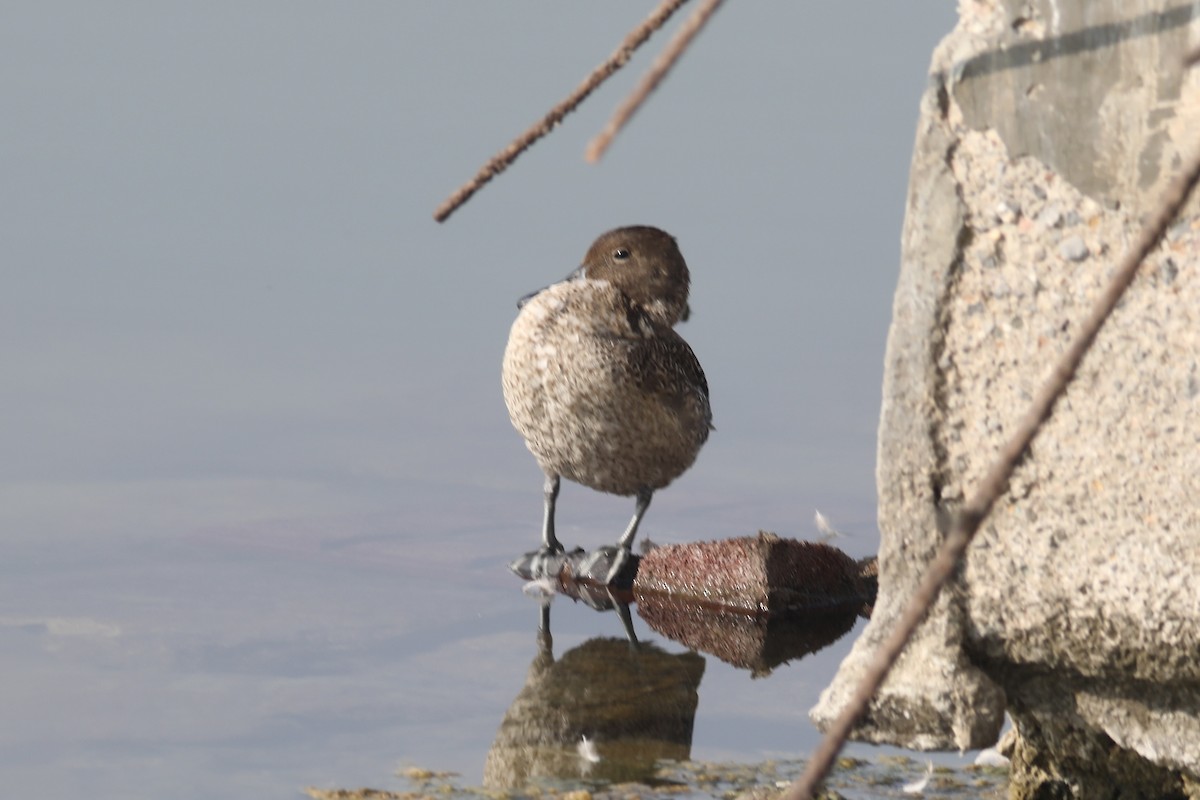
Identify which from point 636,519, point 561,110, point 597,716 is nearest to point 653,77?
point 561,110

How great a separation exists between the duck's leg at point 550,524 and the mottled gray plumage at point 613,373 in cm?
14

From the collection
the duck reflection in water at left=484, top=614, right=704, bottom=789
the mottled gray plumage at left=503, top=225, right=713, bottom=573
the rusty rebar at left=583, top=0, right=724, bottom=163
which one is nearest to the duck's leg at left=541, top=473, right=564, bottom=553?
the mottled gray plumage at left=503, top=225, right=713, bottom=573

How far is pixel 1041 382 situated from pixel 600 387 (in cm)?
267

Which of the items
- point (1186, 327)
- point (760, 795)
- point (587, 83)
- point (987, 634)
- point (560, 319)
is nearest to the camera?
point (587, 83)

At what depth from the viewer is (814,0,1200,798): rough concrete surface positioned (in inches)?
131

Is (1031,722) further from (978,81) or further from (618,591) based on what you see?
(618,591)

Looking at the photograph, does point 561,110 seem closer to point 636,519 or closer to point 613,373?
point 613,373

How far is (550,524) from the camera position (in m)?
6.63

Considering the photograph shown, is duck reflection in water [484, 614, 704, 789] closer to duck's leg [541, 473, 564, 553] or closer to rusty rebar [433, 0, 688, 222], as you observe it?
duck's leg [541, 473, 564, 553]

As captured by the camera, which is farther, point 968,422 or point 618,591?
point 618,591

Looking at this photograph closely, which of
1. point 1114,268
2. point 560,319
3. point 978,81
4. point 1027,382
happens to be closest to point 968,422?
point 1027,382

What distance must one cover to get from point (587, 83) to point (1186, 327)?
1151mm

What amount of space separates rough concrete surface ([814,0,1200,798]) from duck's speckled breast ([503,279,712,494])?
95.8 inches

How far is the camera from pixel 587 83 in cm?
312
